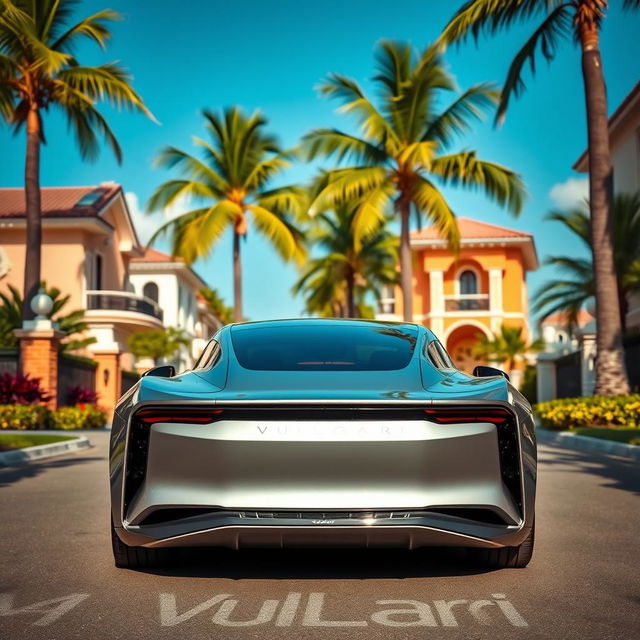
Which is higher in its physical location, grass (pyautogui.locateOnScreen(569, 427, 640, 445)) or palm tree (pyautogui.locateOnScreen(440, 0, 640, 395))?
palm tree (pyautogui.locateOnScreen(440, 0, 640, 395))

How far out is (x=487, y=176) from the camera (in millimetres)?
27188

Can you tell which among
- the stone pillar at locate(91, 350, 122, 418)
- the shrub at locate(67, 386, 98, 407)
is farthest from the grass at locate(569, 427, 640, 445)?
the stone pillar at locate(91, 350, 122, 418)

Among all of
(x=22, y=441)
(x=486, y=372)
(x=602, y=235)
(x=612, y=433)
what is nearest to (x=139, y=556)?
(x=486, y=372)

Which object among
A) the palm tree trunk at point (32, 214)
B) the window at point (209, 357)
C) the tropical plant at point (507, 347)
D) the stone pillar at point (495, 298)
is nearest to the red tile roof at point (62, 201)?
the palm tree trunk at point (32, 214)

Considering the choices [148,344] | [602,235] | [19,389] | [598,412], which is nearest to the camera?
[602,235]

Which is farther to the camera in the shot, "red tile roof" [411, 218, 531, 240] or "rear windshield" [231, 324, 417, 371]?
"red tile roof" [411, 218, 531, 240]

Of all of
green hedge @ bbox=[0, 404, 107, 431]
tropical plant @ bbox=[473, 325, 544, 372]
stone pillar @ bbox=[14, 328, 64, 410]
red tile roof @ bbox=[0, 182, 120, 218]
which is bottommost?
green hedge @ bbox=[0, 404, 107, 431]

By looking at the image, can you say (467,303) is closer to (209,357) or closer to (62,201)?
(62,201)

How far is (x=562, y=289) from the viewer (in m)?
33.4

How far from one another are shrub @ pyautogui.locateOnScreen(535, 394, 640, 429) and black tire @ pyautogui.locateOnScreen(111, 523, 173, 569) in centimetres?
1525

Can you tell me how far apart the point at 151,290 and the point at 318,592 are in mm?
50281

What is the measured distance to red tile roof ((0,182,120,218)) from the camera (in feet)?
122

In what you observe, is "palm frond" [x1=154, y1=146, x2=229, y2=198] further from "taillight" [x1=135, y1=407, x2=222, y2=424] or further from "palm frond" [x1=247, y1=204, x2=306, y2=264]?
"taillight" [x1=135, y1=407, x2=222, y2=424]

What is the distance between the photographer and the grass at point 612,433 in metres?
15.2
